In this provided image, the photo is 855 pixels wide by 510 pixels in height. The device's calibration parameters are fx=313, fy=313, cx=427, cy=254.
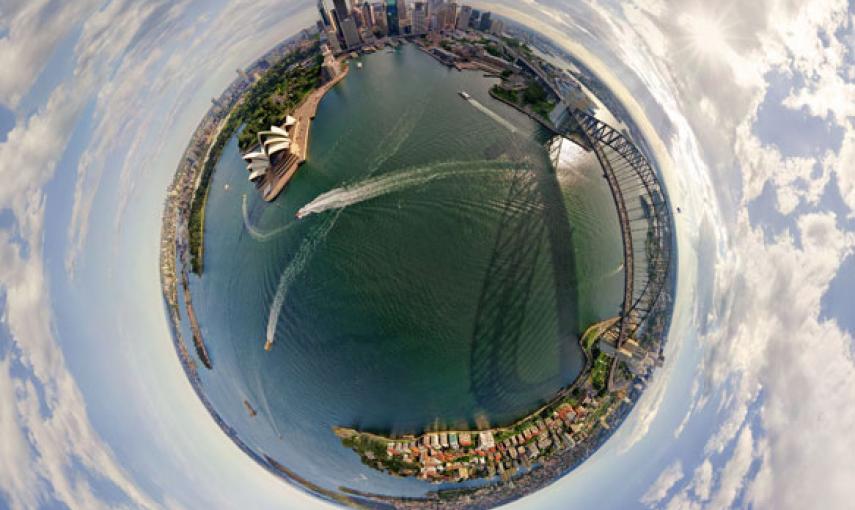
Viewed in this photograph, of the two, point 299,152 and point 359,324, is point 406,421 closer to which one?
point 359,324

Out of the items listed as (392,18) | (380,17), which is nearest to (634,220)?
(392,18)

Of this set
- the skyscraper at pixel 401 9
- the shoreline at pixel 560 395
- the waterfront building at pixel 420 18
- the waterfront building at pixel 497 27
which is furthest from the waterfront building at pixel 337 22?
the shoreline at pixel 560 395

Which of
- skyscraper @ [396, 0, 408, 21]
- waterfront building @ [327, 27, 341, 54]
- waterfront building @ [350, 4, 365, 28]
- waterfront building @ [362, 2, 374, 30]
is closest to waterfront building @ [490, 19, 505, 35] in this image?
skyscraper @ [396, 0, 408, 21]

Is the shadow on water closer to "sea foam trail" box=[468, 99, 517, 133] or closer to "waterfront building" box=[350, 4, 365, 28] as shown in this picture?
"sea foam trail" box=[468, 99, 517, 133]

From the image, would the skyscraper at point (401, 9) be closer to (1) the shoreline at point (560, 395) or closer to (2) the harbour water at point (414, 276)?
(2) the harbour water at point (414, 276)

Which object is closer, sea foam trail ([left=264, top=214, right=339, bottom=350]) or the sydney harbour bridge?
the sydney harbour bridge
